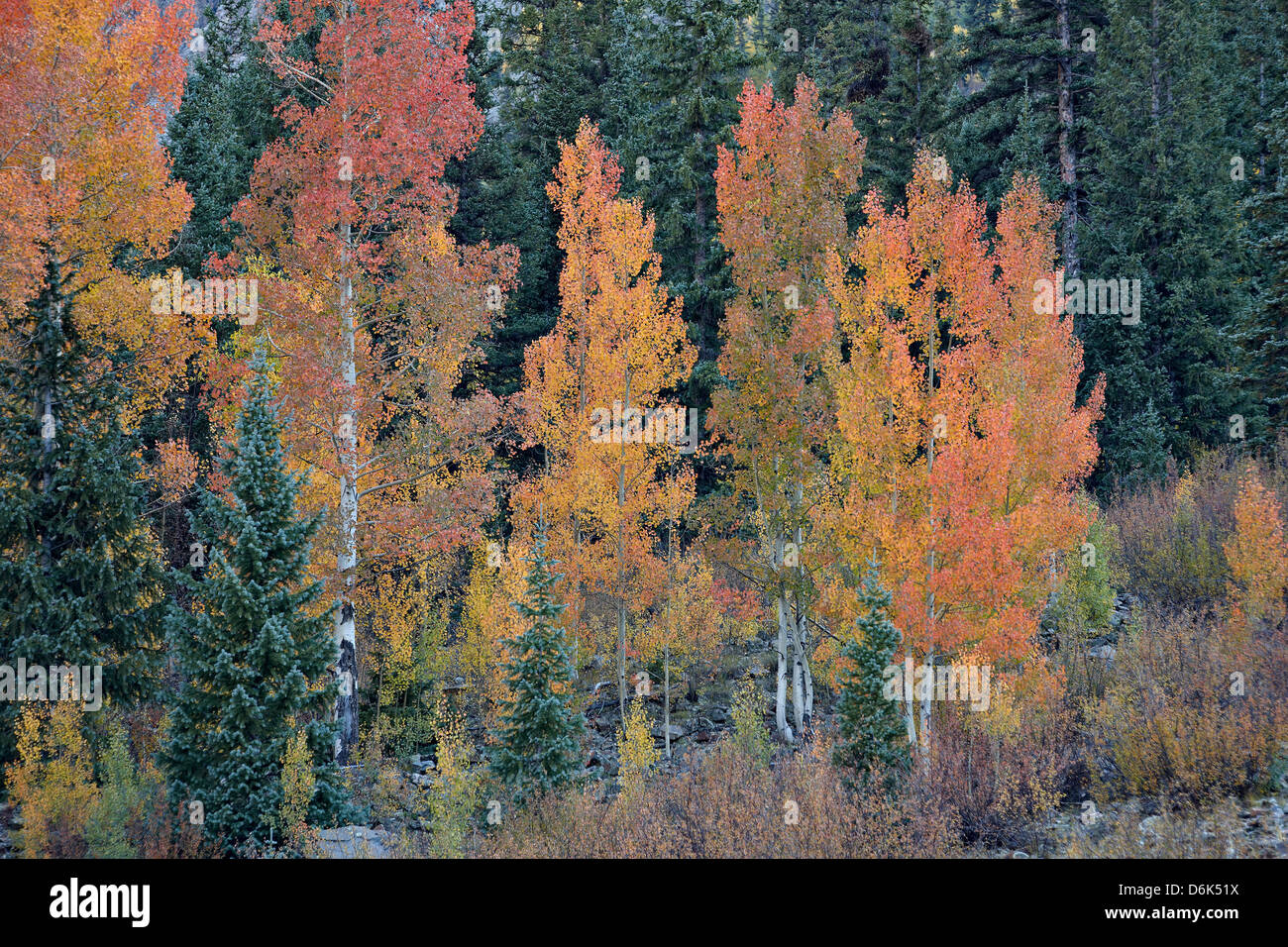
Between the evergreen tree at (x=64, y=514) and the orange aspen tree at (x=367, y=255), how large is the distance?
8.95ft

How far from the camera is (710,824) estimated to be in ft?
33.4

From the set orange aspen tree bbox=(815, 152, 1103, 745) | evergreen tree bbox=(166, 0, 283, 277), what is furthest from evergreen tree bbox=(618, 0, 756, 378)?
evergreen tree bbox=(166, 0, 283, 277)

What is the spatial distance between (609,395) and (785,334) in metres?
4.87

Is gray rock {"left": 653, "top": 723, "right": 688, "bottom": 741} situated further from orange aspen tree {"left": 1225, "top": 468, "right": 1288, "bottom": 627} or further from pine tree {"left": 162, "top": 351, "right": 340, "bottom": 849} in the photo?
orange aspen tree {"left": 1225, "top": 468, "right": 1288, "bottom": 627}

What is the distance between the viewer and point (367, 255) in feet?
44.9

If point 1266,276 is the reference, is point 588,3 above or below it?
above

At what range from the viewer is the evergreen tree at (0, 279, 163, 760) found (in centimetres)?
1172

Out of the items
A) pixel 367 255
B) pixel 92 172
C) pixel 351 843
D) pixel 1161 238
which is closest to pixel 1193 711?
pixel 351 843

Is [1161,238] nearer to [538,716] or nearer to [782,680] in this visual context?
[782,680]

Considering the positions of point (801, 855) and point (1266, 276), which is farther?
point (1266, 276)

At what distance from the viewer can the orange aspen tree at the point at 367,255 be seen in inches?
525

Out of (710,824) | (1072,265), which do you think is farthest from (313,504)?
(1072,265)
